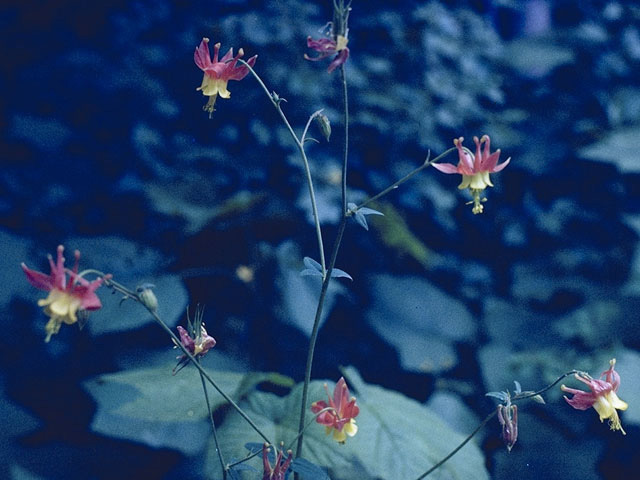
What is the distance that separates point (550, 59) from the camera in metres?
2.70

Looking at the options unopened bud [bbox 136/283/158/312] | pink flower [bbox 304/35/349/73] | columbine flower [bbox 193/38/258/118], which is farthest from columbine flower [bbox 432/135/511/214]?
unopened bud [bbox 136/283/158/312]

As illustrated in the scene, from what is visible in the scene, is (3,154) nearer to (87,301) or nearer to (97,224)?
(97,224)

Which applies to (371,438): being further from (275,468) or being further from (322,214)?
(322,214)

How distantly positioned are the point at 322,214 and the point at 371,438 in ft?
2.56

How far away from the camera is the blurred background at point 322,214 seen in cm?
187

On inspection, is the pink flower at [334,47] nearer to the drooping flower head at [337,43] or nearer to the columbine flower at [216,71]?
the drooping flower head at [337,43]

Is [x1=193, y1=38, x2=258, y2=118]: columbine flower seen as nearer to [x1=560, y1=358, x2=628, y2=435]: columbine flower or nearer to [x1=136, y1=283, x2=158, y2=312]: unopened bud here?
[x1=136, y1=283, x2=158, y2=312]: unopened bud

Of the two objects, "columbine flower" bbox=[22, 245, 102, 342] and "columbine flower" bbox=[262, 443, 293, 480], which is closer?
"columbine flower" bbox=[22, 245, 102, 342]

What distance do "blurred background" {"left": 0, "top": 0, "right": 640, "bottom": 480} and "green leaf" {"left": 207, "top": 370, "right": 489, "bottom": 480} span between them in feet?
0.98

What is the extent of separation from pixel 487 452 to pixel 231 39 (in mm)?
1711

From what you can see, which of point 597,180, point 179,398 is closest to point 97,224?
point 179,398

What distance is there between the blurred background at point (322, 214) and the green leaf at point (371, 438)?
298 mm

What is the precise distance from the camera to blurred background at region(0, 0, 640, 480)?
187 cm

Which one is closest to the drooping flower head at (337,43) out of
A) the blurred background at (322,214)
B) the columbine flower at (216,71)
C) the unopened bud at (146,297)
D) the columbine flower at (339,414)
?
the columbine flower at (216,71)
